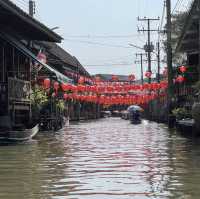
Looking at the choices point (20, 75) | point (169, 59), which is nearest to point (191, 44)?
point (169, 59)

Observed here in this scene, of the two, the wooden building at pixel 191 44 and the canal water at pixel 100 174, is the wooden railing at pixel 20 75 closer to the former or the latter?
the wooden building at pixel 191 44

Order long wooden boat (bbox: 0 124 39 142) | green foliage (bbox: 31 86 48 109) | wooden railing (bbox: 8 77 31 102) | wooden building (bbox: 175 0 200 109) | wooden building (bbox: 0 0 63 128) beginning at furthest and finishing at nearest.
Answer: green foliage (bbox: 31 86 48 109) < wooden building (bbox: 175 0 200 109) < wooden railing (bbox: 8 77 31 102) < wooden building (bbox: 0 0 63 128) < long wooden boat (bbox: 0 124 39 142)

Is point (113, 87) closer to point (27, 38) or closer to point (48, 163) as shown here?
point (27, 38)

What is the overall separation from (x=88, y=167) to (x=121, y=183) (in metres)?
3.28

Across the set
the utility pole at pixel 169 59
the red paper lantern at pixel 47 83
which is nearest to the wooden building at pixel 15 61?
the red paper lantern at pixel 47 83

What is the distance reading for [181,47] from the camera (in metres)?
36.9

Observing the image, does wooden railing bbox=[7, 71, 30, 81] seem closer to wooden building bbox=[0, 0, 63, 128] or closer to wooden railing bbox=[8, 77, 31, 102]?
wooden building bbox=[0, 0, 63, 128]

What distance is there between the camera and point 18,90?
27.5 m

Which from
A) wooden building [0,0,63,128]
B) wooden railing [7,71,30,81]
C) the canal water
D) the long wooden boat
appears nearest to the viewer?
the canal water

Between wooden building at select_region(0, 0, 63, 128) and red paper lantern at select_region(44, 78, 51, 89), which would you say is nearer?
wooden building at select_region(0, 0, 63, 128)

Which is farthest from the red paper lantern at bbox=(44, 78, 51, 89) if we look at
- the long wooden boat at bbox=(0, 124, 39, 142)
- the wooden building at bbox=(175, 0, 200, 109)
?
the long wooden boat at bbox=(0, 124, 39, 142)

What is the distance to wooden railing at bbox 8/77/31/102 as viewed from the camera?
26.0 m

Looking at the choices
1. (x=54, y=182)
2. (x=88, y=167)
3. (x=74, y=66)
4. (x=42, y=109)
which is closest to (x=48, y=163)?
(x=88, y=167)

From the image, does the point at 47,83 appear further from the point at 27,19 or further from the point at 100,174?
the point at 100,174
